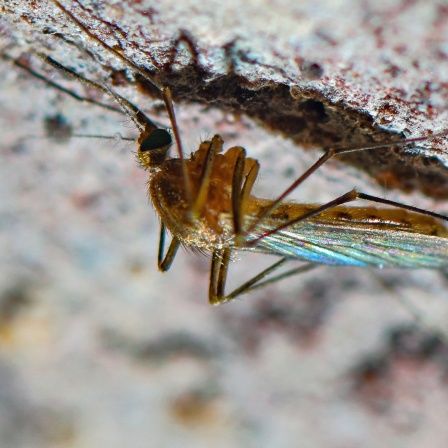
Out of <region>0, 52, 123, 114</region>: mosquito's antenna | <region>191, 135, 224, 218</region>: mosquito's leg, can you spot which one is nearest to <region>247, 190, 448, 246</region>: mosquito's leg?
<region>191, 135, 224, 218</region>: mosquito's leg

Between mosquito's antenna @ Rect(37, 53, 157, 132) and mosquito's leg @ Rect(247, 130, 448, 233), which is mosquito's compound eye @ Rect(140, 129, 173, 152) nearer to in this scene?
mosquito's antenna @ Rect(37, 53, 157, 132)

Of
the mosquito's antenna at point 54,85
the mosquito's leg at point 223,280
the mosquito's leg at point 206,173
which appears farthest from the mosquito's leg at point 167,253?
the mosquito's antenna at point 54,85

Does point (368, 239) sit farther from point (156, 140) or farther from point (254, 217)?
point (156, 140)

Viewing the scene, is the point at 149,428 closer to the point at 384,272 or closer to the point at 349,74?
the point at 384,272

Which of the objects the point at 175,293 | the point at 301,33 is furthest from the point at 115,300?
the point at 301,33

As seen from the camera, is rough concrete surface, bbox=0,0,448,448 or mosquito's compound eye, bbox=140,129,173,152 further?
mosquito's compound eye, bbox=140,129,173,152

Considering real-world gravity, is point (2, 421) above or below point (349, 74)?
below

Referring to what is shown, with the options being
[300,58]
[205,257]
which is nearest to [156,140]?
[300,58]
